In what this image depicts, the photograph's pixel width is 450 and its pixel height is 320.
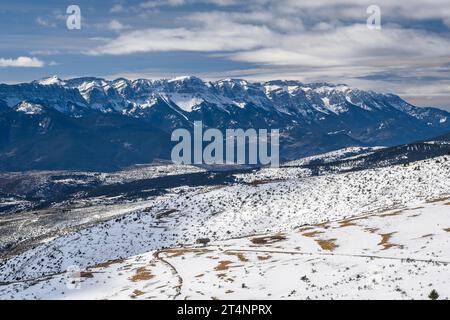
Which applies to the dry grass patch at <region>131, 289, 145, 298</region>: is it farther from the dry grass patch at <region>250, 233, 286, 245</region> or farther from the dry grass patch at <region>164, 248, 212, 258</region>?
the dry grass patch at <region>250, 233, 286, 245</region>

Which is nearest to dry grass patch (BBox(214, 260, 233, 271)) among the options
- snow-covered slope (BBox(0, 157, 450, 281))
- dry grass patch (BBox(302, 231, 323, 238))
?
dry grass patch (BBox(302, 231, 323, 238))

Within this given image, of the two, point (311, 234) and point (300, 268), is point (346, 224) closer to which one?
point (311, 234)

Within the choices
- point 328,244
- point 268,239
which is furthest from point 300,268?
point 268,239

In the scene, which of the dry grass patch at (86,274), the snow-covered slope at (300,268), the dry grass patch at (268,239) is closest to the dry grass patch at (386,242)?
the snow-covered slope at (300,268)

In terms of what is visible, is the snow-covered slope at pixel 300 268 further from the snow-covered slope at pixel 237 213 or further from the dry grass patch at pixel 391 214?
the snow-covered slope at pixel 237 213
